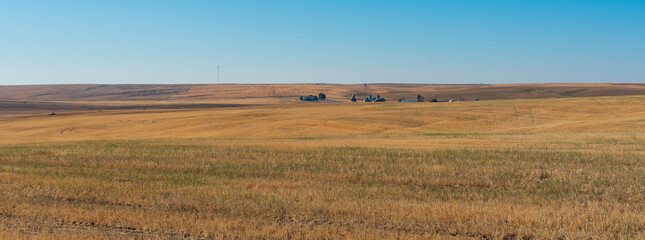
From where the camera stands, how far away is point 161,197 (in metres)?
10.5

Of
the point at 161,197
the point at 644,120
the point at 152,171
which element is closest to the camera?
the point at 161,197

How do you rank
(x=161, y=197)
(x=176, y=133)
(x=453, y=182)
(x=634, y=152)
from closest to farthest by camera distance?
(x=161, y=197) → (x=453, y=182) → (x=634, y=152) → (x=176, y=133)

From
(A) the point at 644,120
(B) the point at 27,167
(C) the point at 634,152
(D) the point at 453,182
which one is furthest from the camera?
(A) the point at 644,120

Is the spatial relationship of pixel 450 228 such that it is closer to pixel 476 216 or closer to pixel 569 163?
pixel 476 216

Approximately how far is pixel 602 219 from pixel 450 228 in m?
2.59

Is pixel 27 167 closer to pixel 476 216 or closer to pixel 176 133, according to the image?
pixel 476 216

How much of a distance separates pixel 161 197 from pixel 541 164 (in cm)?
1059

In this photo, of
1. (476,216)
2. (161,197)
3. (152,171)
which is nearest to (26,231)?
(161,197)

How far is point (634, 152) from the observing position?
17.6 m

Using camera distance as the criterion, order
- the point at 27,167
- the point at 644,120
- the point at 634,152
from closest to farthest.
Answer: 1. the point at 27,167
2. the point at 634,152
3. the point at 644,120

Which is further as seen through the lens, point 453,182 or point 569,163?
point 569,163

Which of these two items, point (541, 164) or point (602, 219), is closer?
point (602, 219)

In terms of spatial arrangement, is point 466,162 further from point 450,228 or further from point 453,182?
A: point 450,228

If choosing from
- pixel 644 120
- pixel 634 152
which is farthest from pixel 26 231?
pixel 644 120
